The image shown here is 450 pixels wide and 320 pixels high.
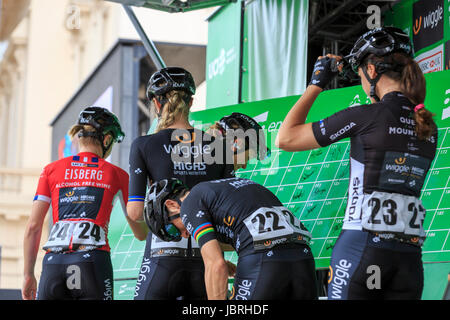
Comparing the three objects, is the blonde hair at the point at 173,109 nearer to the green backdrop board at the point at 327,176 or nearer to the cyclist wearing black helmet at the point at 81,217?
the cyclist wearing black helmet at the point at 81,217

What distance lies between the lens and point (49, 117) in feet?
95.9

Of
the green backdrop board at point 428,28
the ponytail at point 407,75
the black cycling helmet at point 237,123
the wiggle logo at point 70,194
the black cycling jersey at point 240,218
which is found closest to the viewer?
the black cycling jersey at point 240,218

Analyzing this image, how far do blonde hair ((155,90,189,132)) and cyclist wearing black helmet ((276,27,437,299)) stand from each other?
106cm

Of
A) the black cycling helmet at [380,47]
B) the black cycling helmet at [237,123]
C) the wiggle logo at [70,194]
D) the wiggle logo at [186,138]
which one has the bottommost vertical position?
the wiggle logo at [70,194]

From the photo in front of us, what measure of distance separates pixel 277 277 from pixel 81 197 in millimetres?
1943

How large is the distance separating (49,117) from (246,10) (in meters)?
21.6

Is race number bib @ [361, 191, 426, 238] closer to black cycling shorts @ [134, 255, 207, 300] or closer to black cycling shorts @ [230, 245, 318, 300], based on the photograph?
black cycling shorts @ [230, 245, 318, 300]

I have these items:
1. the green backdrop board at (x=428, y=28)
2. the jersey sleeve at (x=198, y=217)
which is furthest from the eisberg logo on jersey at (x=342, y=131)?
the green backdrop board at (x=428, y=28)

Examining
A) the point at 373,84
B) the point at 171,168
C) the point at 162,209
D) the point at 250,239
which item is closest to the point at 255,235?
the point at 250,239

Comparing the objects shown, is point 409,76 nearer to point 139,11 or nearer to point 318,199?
point 318,199

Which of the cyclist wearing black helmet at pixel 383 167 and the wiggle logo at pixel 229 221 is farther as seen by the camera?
the wiggle logo at pixel 229 221

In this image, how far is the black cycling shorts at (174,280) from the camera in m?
4.59

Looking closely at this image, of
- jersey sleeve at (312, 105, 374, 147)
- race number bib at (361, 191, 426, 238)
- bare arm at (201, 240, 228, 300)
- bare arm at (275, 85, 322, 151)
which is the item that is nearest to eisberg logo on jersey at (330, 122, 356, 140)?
jersey sleeve at (312, 105, 374, 147)

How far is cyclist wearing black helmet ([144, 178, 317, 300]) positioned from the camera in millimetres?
3838
